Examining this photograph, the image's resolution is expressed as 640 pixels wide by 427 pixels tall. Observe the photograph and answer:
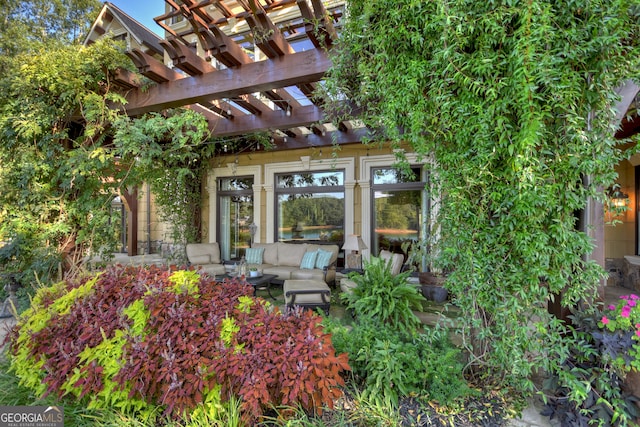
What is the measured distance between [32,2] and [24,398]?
11.6m

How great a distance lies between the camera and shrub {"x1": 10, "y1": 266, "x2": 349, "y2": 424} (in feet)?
5.12

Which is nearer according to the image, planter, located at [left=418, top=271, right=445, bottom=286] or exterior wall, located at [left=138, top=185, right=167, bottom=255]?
planter, located at [left=418, top=271, right=445, bottom=286]

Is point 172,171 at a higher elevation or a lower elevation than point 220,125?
lower

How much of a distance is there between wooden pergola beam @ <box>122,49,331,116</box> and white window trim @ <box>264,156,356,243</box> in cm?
293

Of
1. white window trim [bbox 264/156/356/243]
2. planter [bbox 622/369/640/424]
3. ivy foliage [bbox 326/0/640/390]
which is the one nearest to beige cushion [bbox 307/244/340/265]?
white window trim [bbox 264/156/356/243]

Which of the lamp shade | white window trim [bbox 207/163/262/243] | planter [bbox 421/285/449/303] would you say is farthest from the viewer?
white window trim [bbox 207/163/262/243]

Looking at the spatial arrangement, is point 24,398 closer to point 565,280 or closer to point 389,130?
point 389,130

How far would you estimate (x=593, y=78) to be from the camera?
1.77 meters

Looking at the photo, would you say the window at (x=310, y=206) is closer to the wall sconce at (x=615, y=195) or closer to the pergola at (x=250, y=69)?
the pergola at (x=250, y=69)

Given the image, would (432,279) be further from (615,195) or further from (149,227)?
(149,227)

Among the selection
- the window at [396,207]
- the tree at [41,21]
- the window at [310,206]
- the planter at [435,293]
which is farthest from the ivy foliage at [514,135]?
the tree at [41,21]

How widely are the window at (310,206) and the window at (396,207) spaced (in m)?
0.81

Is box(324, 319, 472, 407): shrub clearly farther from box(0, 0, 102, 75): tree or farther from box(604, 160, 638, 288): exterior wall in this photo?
box(0, 0, 102, 75): tree

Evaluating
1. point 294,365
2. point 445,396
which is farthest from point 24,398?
point 445,396
